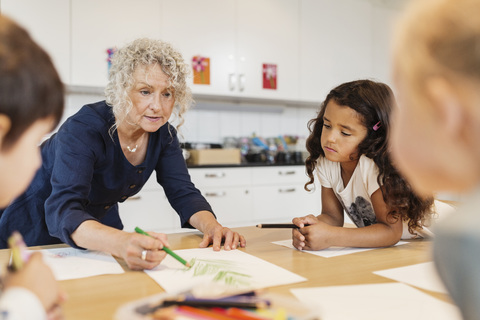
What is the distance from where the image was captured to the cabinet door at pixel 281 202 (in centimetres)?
326

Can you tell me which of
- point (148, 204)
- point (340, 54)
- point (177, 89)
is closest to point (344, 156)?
point (177, 89)

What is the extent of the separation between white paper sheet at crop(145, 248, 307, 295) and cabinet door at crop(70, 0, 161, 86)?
7.39ft

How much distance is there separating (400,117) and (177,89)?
0.96 meters

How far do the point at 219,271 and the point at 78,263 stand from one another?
0.32 metres

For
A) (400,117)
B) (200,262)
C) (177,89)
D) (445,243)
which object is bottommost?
(200,262)

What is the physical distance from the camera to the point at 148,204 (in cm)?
284

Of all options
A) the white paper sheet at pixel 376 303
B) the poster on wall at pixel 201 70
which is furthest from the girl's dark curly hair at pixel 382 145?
the poster on wall at pixel 201 70

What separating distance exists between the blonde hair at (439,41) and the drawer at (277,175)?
2.78 m

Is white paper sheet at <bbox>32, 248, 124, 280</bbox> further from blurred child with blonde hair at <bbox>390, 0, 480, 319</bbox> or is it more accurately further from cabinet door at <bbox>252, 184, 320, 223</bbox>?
cabinet door at <bbox>252, 184, 320, 223</bbox>

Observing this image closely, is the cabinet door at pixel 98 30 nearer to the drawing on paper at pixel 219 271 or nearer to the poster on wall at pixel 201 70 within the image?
the poster on wall at pixel 201 70

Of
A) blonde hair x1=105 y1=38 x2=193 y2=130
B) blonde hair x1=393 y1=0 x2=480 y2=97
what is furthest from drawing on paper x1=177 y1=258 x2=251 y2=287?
blonde hair x1=105 y1=38 x2=193 y2=130

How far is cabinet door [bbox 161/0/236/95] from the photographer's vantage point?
10.3ft

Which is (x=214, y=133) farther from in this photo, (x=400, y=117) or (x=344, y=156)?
(x=400, y=117)

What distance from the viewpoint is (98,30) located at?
2.88m
